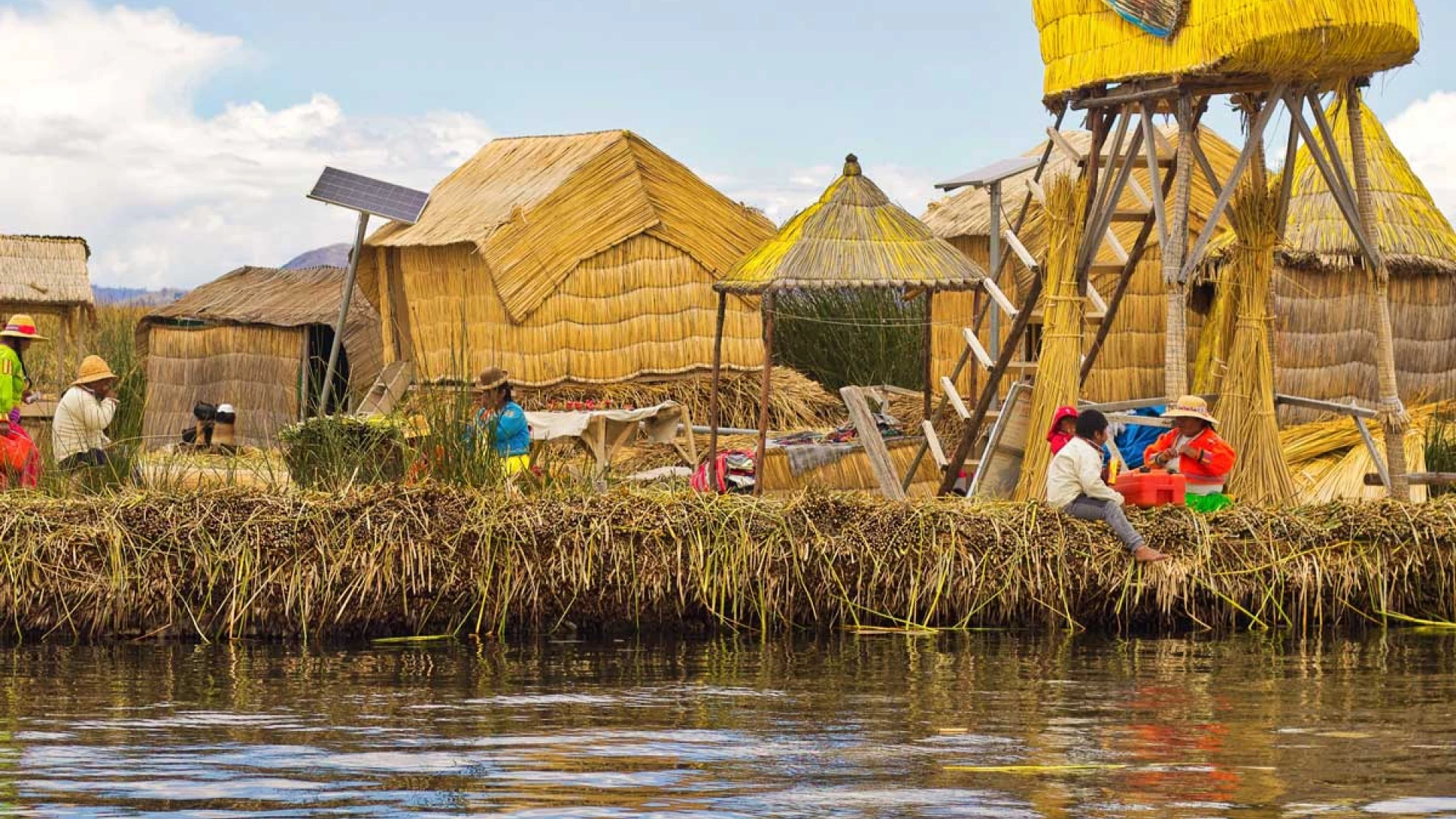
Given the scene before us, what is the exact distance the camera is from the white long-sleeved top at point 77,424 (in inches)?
504

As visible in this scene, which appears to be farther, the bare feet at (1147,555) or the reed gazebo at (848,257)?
the reed gazebo at (848,257)

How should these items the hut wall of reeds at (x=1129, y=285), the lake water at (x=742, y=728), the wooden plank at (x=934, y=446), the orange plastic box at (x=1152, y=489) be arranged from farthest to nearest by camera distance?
the hut wall of reeds at (x=1129, y=285) → the wooden plank at (x=934, y=446) → the orange plastic box at (x=1152, y=489) → the lake water at (x=742, y=728)

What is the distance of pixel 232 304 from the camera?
961 inches

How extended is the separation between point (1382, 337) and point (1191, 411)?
70.6 inches

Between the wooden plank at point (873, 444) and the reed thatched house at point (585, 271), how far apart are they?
6.86 meters

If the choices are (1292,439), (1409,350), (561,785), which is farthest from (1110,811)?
(1409,350)

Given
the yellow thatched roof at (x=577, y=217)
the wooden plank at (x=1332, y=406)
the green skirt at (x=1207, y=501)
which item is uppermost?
the yellow thatched roof at (x=577, y=217)

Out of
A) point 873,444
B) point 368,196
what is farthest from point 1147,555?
point 368,196

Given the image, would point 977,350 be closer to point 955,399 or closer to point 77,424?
point 955,399

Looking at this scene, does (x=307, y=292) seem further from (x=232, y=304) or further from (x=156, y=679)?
(x=156, y=679)

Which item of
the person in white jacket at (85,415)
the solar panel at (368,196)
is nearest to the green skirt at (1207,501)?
the person in white jacket at (85,415)

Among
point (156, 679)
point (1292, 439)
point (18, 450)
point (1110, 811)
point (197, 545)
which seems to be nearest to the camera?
point (1110, 811)

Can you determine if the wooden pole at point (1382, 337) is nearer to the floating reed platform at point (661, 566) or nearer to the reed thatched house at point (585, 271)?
the floating reed platform at point (661, 566)

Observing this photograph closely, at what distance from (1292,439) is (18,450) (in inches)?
369
